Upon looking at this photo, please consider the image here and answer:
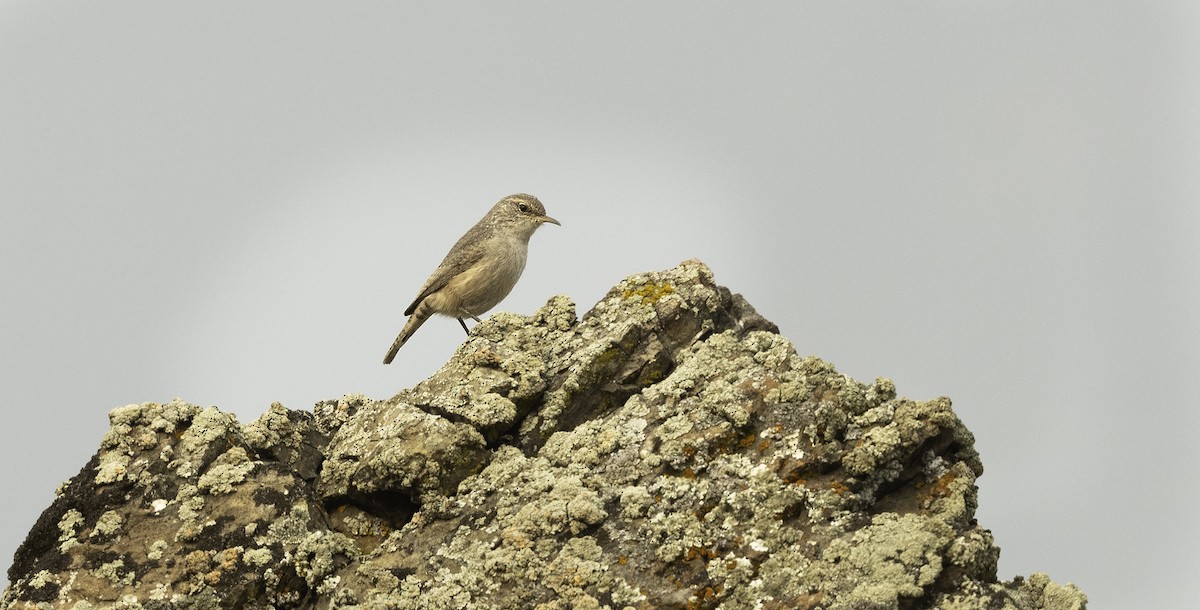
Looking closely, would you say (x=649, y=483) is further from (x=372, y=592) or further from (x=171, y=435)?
(x=171, y=435)

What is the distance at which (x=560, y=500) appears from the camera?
8.91m

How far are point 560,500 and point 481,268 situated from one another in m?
7.41

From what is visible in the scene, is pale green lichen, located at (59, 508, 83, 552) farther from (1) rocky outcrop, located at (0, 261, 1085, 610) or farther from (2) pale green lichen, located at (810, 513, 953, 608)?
(2) pale green lichen, located at (810, 513, 953, 608)

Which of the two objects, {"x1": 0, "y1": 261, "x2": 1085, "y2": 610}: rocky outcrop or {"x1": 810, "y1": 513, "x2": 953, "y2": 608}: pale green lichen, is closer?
{"x1": 810, "y1": 513, "x2": 953, "y2": 608}: pale green lichen

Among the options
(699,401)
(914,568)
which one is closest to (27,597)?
(699,401)

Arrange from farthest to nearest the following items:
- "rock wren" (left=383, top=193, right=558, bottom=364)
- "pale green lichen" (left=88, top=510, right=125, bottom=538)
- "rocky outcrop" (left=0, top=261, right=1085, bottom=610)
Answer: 1. "rock wren" (left=383, top=193, right=558, bottom=364)
2. "pale green lichen" (left=88, top=510, right=125, bottom=538)
3. "rocky outcrop" (left=0, top=261, right=1085, bottom=610)

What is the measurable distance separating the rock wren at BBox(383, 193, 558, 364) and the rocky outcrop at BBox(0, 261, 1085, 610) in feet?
18.6

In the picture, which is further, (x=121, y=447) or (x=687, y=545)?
(x=121, y=447)

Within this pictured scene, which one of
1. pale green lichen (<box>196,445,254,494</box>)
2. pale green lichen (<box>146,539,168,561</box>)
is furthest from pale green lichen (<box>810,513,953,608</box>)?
pale green lichen (<box>146,539,168,561</box>)

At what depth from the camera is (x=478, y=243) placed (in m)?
16.2

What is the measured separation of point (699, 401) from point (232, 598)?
3.89 metres

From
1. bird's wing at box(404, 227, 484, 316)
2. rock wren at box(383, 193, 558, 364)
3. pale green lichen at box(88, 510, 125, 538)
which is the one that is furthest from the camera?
bird's wing at box(404, 227, 484, 316)

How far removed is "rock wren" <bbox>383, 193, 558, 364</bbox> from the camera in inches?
627

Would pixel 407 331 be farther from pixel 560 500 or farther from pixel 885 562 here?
pixel 885 562
